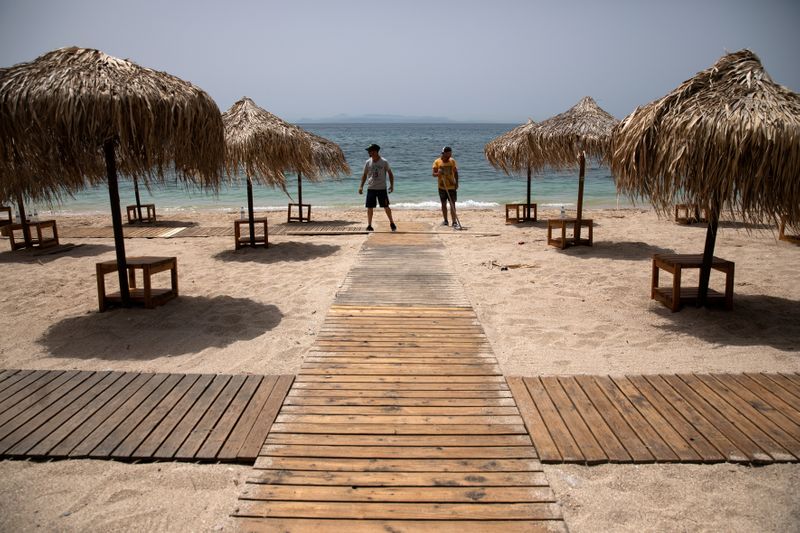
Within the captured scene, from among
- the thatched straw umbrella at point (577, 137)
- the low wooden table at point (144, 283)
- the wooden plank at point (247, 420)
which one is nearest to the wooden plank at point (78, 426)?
the wooden plank at point (247, 420)

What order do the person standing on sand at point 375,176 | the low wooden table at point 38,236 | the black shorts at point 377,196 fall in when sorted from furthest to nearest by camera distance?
the black shorts at point 377,196, the person standing on sand at point 375,176, the low wooden table at point 38,236

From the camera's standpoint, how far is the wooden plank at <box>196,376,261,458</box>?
256 centimetres

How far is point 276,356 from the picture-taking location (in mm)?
3854

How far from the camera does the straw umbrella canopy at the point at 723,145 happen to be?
12.9 ft

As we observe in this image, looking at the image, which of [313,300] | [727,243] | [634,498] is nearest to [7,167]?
[313,300]

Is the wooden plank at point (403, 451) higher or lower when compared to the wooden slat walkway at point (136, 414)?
lower

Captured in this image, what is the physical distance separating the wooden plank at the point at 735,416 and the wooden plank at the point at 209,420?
2.89 meters

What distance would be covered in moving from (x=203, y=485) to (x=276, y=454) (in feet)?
1.16

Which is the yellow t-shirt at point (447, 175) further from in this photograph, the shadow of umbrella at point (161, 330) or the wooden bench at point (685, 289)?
the shadow of umbrella at point (161, 330)

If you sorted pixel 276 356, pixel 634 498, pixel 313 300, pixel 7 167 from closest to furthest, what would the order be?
pixel 634 498 → pixel 276 356 → pixel 7 167 → pixel 313 300

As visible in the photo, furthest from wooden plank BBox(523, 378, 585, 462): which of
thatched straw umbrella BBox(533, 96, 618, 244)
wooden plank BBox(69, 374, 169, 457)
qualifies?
thatched straw umbrella BBox(533, 96, 618, 244)

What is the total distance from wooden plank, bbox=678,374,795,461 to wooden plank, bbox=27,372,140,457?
3.58m

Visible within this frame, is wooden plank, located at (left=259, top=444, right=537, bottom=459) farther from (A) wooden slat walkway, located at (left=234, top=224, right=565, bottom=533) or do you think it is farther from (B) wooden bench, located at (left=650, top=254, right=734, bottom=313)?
(B) wooden bench, located at (left=650, top=254, right=734, bottom=313)

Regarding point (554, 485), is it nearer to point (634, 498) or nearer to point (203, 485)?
point (634, 498)
